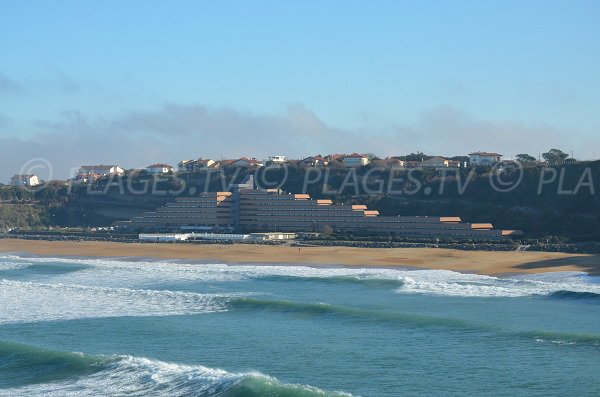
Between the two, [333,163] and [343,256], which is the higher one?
[333,163]

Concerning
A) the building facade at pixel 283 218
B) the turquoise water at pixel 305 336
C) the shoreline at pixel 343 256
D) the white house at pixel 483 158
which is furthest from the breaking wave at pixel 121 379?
the white house at pixel 483 158

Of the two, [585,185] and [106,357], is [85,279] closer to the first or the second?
[106,357]

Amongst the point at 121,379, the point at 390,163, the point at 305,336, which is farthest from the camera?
the point at 390,163

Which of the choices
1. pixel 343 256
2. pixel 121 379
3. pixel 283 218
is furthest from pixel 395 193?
pixel 121 379

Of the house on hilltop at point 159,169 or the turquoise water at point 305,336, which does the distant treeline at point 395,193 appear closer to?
the house on hilltop at point 159,169

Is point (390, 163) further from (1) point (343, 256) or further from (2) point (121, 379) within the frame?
(2) point (121, 379)

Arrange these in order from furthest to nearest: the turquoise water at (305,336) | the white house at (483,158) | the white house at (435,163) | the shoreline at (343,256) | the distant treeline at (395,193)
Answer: the white house at (483,158), the white house at (435,163), the distant treeline at (395,193), the shoreline at (343,256), the turquoise water at (305,336)
